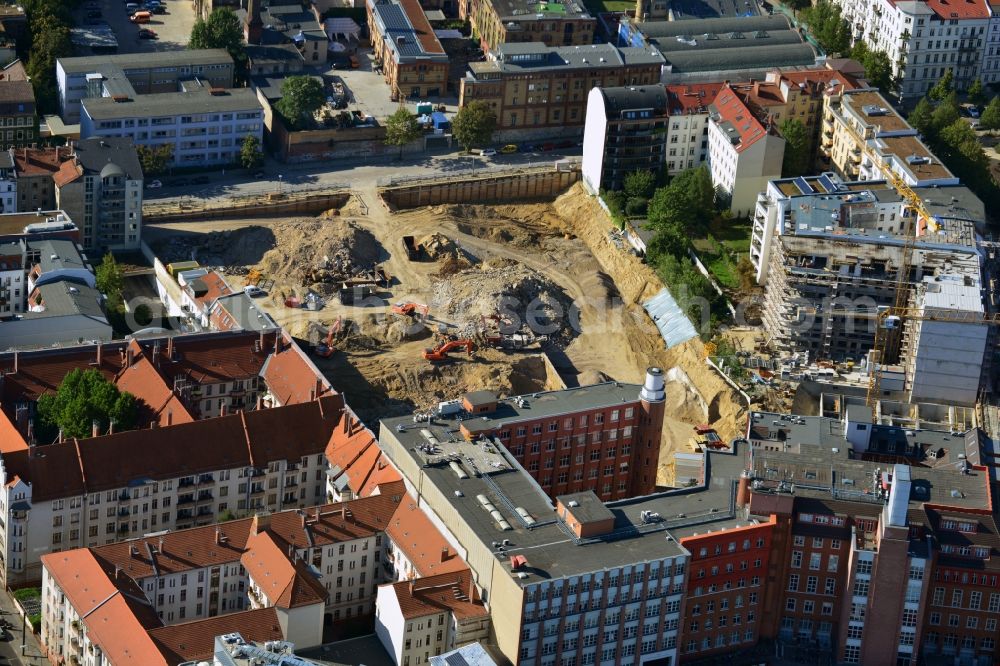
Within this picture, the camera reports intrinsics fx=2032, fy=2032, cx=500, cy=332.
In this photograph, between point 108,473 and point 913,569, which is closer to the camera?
point 913,569

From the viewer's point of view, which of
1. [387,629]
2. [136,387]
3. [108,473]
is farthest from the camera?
[136,387]

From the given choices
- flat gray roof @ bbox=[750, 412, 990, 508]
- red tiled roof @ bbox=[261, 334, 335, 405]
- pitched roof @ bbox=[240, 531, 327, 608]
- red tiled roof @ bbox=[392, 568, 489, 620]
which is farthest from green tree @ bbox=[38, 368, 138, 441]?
flat gray roof @ bbox=[750, 412, 990, 508]

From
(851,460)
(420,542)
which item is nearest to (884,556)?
(851,460)

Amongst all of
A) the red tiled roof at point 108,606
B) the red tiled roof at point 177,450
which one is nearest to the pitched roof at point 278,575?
the red tiled roof at point 108,606

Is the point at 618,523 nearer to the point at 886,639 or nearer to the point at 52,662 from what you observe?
the point at 886,639

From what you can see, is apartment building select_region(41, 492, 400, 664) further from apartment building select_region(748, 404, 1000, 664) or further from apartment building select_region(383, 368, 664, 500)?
apartment building select_region(748, 404, 1000, 664)

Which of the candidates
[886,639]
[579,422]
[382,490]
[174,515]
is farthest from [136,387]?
[886,639]

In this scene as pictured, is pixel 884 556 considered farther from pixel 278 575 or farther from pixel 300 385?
pixel 300 385
